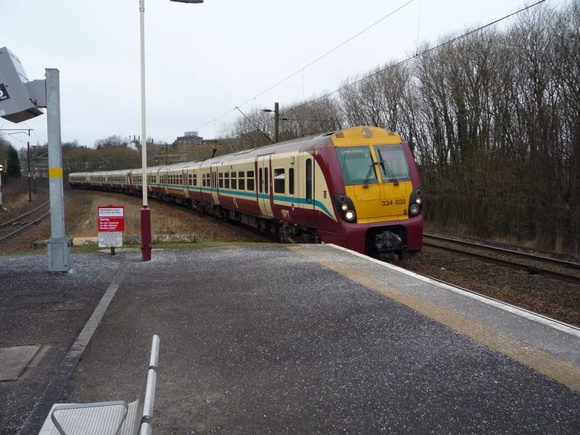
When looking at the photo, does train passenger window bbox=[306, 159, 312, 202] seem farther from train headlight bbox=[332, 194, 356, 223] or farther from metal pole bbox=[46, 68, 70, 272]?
metal pole bbox=[46, 68, 70, 272]

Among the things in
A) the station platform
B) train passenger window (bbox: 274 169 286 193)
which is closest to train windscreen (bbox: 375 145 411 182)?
train passenger window (bbox: 274 169 286 193)

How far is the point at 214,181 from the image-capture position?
824 inches

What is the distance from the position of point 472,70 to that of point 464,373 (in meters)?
22.9

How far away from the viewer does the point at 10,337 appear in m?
4.67

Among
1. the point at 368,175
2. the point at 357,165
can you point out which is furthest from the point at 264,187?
the point at 368,175

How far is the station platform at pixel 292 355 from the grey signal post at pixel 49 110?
559 millimetres

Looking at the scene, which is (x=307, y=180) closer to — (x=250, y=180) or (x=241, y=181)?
(x=250, y=180)

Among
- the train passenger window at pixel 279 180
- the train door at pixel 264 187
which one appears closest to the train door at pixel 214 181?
the train door at pixel 264 187

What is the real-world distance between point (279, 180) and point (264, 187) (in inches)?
50.6

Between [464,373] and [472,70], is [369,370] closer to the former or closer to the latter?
[464,373]

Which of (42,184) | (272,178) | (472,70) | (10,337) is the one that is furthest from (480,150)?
(42,184)

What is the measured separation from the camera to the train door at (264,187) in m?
13.3

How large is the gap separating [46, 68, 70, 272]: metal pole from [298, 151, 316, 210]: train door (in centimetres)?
503

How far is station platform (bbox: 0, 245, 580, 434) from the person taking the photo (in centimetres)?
321
